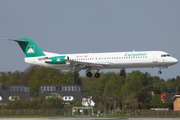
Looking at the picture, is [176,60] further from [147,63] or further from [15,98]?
[15,98]

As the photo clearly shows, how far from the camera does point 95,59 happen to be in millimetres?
52406

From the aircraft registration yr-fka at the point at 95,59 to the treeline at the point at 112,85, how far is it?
24.9m

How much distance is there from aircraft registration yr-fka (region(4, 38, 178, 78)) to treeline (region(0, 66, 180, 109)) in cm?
2493

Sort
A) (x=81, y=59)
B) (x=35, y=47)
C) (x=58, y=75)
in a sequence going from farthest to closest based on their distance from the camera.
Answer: (x=58, y=75), (x=35, y=47), (x=81, y=59)

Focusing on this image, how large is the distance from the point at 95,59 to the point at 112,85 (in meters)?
61.0

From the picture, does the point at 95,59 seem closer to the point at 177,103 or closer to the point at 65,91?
the point at 177,103

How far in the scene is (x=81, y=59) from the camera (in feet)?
176

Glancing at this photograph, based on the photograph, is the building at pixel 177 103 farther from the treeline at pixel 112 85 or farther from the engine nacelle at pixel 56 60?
the engine nacelle at pixel 56 60

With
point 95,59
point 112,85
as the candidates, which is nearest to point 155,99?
point 112,85

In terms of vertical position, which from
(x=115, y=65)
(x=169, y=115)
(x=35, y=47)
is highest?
(x=35, y=47)

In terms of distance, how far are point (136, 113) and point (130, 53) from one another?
75.8 ft

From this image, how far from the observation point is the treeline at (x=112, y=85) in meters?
90.5

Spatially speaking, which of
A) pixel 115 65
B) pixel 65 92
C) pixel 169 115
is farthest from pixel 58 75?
pixel 115 65

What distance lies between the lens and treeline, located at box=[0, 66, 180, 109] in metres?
90.5
